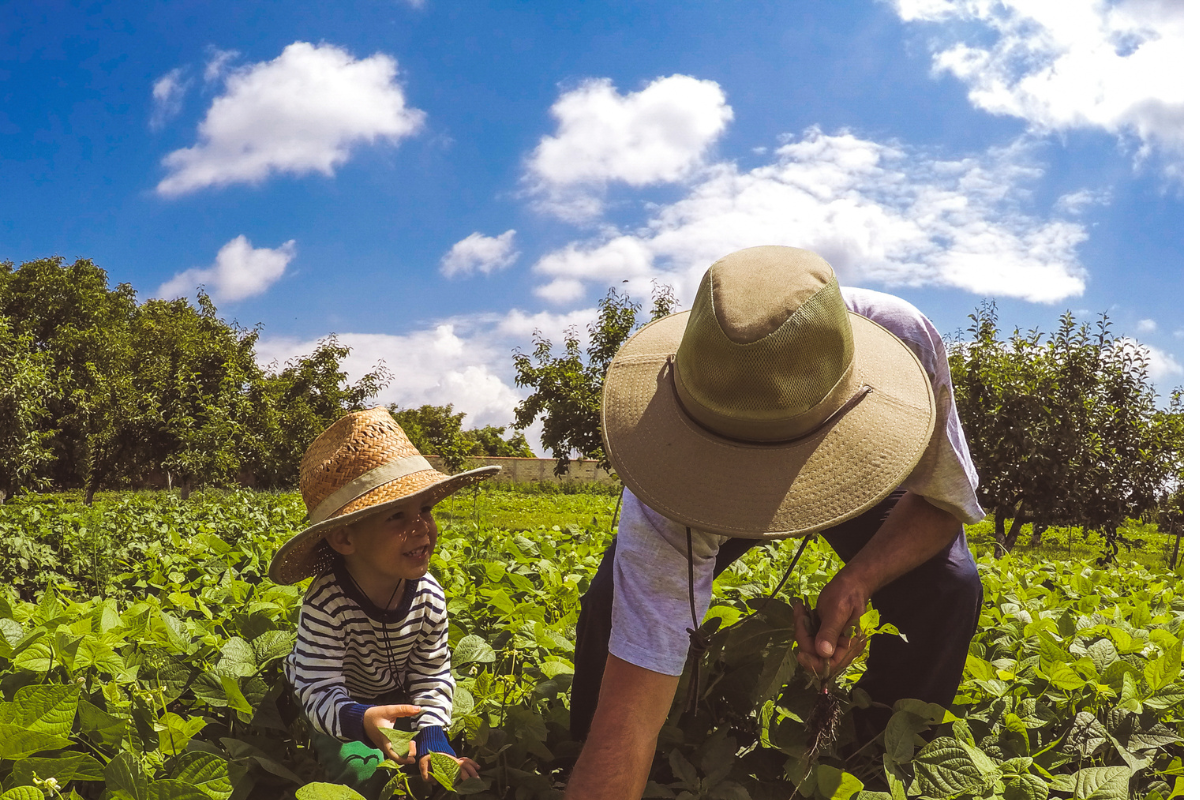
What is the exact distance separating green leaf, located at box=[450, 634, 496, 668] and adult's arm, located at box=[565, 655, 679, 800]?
0.58 meters

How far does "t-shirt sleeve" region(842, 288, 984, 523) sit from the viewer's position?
5.60 ft

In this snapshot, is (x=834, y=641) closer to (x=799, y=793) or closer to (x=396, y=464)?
(x=799, y=793)

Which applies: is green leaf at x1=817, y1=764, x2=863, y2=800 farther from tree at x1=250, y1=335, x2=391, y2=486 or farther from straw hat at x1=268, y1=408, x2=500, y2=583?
tree at x1=250, y1=335, x2=391, y2=486

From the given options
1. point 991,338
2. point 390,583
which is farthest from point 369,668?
point 991,338

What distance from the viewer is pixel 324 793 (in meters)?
1.23

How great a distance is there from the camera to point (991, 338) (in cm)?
1280

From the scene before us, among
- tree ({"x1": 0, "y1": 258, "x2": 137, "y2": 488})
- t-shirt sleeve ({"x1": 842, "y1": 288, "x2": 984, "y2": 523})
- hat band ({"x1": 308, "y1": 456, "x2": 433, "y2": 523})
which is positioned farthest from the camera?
tree ({"x1": 0, "y1": 258, "x2": 137, "y2": 488})

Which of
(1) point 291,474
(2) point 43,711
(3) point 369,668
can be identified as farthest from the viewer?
(1) point 291,474

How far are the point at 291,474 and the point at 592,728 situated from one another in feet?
92.1

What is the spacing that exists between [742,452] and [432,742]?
2.96 feet

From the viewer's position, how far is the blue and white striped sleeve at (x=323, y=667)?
1671 millimetres

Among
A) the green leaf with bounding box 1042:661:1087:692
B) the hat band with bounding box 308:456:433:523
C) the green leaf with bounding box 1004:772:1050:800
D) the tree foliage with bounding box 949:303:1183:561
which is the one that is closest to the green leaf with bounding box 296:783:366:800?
the hat band with bounding box 308:456:433:523

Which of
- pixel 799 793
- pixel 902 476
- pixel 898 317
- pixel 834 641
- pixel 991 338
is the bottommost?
pixel 799 793

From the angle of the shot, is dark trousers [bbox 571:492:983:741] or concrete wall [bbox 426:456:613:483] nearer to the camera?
dark trousers [bbox 571:492:983:741]
